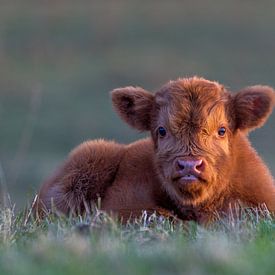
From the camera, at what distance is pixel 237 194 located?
1222 cm

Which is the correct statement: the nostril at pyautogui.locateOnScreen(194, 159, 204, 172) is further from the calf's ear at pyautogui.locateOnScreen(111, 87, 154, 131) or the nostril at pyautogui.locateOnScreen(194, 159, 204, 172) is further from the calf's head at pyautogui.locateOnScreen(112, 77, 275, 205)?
the calf's ear at pyautogui.locateOnScreen(111, 87, 154, 131)

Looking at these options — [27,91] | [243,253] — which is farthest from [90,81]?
[243,253]

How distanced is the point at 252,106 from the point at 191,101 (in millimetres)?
686

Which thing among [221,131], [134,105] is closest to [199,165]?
[221,131]

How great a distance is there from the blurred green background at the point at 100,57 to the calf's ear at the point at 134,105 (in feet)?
45.9

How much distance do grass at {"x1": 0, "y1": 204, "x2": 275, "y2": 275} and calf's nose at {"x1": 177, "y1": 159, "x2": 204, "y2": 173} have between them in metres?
0.56

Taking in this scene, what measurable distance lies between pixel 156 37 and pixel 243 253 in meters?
31.1

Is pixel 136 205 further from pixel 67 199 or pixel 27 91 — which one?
pixel 27 91

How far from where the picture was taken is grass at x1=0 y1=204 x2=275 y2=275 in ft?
27.2

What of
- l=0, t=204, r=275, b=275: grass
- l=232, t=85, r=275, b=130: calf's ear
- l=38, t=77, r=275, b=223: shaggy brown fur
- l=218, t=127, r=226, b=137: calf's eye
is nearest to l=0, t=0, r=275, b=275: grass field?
l=38, t=77, r=275, b=223: shaggy brown fur

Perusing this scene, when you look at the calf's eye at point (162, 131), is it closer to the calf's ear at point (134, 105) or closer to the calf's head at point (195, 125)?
the calf's head at point (195, 125)

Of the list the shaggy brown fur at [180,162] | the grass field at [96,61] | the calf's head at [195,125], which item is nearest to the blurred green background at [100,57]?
the grass field at [96,61]

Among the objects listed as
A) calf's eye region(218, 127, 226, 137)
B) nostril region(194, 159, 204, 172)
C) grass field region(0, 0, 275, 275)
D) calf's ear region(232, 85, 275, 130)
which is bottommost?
grass field region(0, 0, 275, 275)

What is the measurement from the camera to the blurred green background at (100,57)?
30641 millimetres
